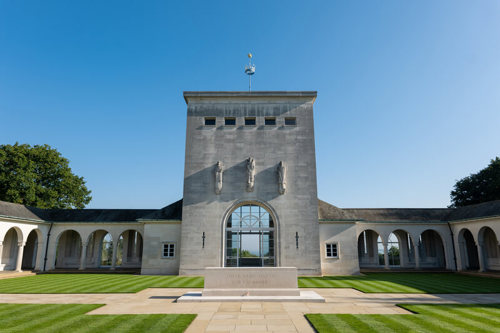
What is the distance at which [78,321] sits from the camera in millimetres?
9602

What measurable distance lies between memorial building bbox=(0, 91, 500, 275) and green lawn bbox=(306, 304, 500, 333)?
1445 centimetres

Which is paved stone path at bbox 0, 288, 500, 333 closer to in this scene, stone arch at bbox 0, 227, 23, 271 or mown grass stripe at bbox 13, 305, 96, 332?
mown grass stripe at bbox 13, 305, 96, 332

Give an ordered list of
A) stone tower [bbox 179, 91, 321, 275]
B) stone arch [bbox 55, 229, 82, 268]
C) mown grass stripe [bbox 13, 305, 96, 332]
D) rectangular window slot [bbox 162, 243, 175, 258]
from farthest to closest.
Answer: stone arch [bbox 55, 229, 82, 268] → rectangular window slot [bbox 162, 243, 175, 258] → stone tower [bbox 179, 91, 321, 275] → mown grass stripe [bbox 13, 305, 96, 332]

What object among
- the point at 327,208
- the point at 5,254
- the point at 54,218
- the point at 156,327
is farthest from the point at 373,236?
the point at 5,254

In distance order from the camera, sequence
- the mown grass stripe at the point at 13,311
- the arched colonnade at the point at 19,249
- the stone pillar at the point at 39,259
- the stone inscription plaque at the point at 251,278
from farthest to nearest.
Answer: the stone pillar at the point at 39,259 < the arched colonnade at the point at 19,249 < the stone inscription plaque at the point at 251,278 < the mown grass stripe at the point at 13,311

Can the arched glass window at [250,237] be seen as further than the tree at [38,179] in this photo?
No

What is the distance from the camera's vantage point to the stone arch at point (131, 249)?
3362cm

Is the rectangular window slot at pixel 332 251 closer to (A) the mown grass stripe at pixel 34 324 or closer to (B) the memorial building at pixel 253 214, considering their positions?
(B) the memorial building at pixel 253 214

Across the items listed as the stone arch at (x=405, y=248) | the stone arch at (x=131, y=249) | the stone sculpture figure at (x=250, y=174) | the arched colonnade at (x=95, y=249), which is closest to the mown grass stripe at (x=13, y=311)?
the stone sculpture figure at (x=250, y=174)

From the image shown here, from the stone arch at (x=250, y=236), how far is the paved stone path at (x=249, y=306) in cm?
936

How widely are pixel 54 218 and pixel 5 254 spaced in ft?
17.2

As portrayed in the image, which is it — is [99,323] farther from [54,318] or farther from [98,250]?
[98,250]

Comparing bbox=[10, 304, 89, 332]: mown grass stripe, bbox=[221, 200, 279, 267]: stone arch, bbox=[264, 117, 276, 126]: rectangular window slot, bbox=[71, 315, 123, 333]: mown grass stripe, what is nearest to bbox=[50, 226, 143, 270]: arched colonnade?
bbox=[221, 200, 279, 267]: stone arch

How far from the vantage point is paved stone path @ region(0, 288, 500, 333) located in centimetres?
931
